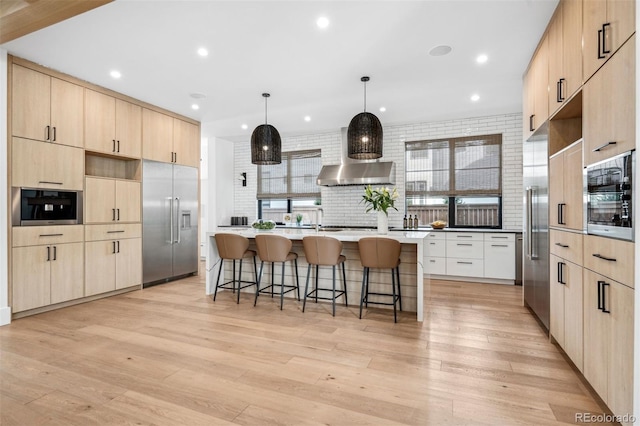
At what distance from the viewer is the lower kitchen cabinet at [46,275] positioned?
370 cm

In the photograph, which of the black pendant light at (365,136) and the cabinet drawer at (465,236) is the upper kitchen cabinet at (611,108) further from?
the cabinet drawer at (465,236)

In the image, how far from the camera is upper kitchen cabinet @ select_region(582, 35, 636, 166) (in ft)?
5.51

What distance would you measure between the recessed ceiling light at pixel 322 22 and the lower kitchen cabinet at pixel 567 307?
2.78m

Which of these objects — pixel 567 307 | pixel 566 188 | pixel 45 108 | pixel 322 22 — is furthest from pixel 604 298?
pixel 45 108

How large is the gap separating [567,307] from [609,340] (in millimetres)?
731

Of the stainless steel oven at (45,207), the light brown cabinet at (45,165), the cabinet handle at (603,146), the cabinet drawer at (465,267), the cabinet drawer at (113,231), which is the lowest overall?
the cabinet drawer at (465,267)

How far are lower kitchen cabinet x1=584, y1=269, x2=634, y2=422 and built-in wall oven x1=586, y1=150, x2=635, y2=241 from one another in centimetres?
29

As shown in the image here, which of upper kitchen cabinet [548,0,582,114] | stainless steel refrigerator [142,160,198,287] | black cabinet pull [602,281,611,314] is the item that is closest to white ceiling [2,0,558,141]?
upper kitchen cabinet [548,0,582,114]

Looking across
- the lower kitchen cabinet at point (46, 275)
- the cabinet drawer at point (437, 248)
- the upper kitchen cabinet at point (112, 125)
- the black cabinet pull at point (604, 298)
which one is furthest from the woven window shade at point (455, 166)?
the lower kitchen cabinet at point (46, 275)

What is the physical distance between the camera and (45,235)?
12.9 ft

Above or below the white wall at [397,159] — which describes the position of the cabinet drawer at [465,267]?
below

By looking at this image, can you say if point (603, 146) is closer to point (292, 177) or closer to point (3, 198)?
point (3, 198)

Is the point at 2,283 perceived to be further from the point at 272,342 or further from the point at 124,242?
the point at 272,342

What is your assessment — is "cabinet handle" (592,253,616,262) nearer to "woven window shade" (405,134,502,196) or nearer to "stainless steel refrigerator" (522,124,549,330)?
"stainless steel refrigerator" (522,124,549,330)
